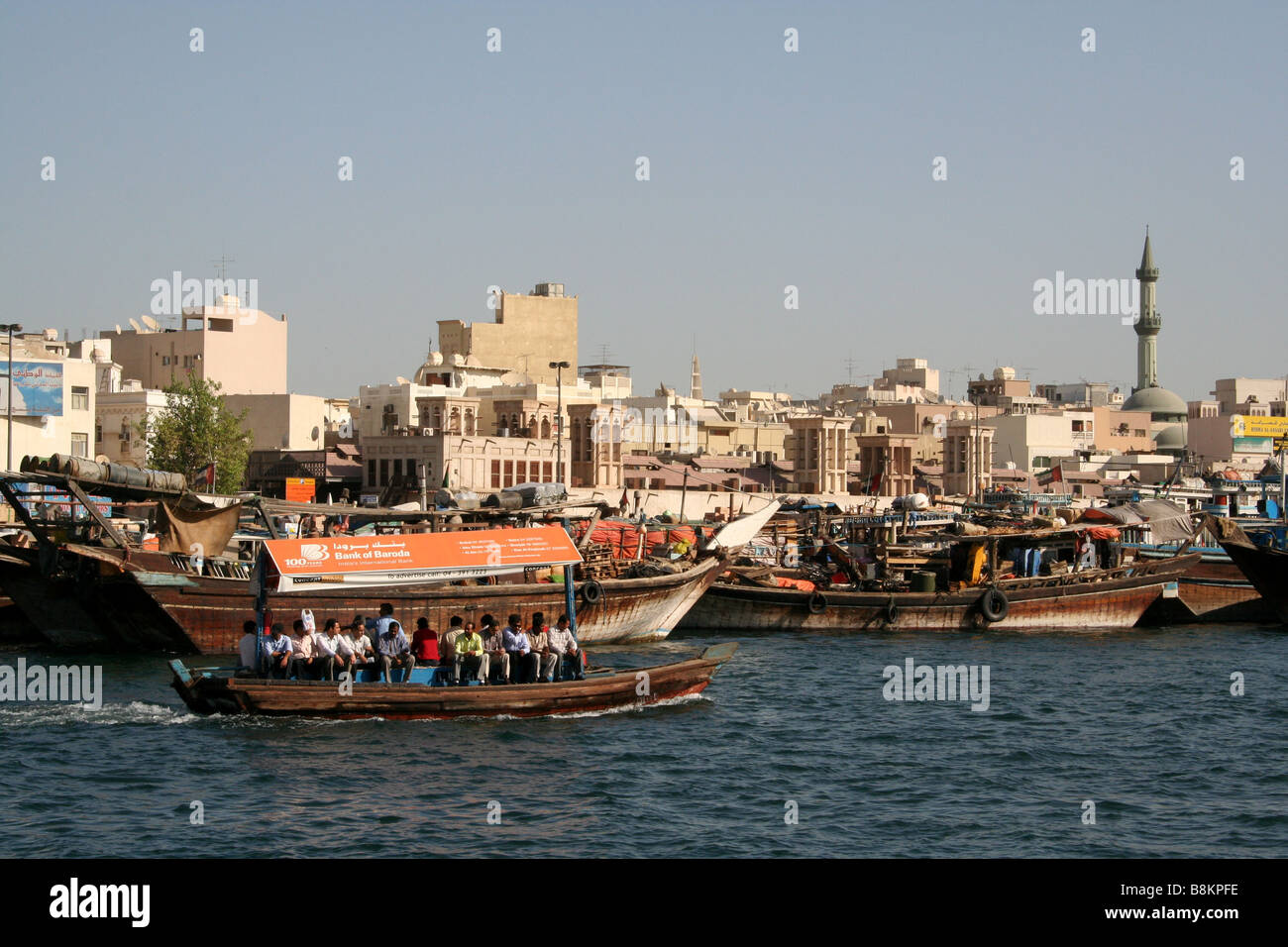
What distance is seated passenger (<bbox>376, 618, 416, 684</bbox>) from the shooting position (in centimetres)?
2509

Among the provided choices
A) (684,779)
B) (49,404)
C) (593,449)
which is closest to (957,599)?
(684,779)

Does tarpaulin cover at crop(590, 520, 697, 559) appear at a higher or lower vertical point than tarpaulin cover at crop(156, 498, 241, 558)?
lower

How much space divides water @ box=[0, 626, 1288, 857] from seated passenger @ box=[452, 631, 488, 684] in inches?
33.1

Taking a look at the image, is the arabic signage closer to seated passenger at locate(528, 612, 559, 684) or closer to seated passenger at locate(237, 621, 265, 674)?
seated passenger at locate(237, 621, 265, 674)

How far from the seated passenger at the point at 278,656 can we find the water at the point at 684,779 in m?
0.85

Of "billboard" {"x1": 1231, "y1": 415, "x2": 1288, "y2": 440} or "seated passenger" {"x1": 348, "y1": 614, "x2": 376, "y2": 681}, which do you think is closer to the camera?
"seated passenger" {"x1": 348, "y1": 614, "x2": 376, "y2": 681}

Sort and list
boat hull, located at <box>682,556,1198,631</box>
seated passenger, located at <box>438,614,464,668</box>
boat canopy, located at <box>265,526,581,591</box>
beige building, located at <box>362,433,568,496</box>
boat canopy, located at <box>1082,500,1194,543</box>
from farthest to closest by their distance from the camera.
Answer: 1. beige building, located at <box>362,433,568,496</box>
2. boat canopy, located at <box>1082,500,1194,543</box>
3. boat hull, located at <box>682,556,1198,631</box>
4. seated passenger, located at <box>438,614,464,668</box>
5. boat canopy, located at <box>265,526,581,591</box>

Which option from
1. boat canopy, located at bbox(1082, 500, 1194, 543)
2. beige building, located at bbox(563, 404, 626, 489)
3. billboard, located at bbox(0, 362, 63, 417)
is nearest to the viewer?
boat canopy, located at bbox(1082, 500, 1194, 543)

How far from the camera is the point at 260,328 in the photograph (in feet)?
288

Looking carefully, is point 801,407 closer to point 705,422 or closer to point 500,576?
point 705,422

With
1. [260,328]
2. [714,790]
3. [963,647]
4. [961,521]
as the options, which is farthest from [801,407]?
[714,790]

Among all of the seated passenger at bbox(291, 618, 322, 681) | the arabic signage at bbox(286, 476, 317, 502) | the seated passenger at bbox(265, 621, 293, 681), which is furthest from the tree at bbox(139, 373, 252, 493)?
the seated passenger at bbox(291, 618, 322, 681)

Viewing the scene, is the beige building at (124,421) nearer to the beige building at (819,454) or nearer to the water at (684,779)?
the beige building at (819,454)

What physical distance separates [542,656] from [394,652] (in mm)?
2486
